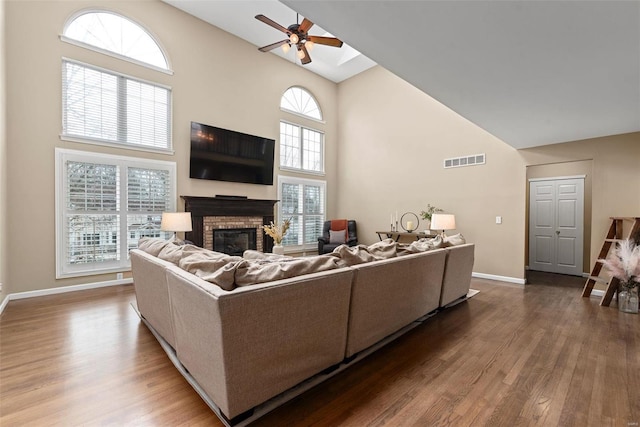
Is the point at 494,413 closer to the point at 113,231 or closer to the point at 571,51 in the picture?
the point at 571,51

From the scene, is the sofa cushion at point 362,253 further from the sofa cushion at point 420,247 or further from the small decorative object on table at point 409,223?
the small decorative object on table at point 409,223

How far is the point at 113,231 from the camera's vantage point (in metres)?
4.55

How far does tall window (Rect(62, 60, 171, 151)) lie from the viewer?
4191 mm

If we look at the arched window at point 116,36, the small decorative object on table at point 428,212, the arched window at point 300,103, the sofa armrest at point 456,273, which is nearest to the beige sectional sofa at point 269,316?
the sofa armrest at point 456,273

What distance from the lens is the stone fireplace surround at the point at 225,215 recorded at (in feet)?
17.1

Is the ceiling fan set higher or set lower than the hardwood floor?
higher

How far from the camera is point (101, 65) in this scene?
14.4ft

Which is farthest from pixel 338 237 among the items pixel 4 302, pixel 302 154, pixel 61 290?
pixel 4 302

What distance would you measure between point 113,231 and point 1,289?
4.64ft

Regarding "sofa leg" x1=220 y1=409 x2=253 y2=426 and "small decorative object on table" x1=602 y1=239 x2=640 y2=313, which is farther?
"small decorative object on table" x1=602 y1=239 x2=640 y2=313

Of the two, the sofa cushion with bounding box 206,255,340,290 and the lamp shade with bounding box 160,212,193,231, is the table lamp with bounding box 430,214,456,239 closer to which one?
the sofa cushion with bounding box 206,255,340,290

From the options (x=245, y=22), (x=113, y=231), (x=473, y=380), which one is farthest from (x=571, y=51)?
(x=113, y=231)

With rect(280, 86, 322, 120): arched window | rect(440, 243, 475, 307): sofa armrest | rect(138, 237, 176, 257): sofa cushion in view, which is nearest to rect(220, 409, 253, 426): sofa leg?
rect(138, 237, 176, 257): sofa cushion

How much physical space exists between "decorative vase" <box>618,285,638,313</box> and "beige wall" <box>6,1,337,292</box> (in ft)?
19.5
